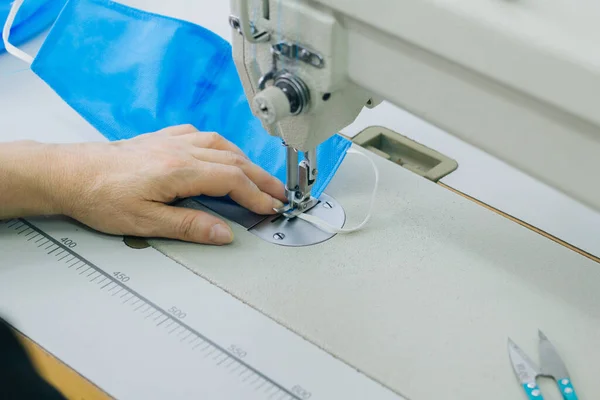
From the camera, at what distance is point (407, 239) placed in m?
1.29

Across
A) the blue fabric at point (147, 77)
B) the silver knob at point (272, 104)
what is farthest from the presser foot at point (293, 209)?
the silver knob at point (272, 104)

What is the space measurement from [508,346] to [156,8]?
1.39 m

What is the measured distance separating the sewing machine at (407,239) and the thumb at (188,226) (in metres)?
0.02

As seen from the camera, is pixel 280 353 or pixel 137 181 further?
pixel 137 181

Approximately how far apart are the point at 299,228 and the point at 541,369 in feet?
1.57

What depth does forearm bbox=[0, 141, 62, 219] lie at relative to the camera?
1.25 metres

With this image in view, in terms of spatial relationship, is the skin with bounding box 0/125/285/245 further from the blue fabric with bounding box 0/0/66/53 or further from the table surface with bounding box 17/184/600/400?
the blue fabric with bounding box 0/0/66/53

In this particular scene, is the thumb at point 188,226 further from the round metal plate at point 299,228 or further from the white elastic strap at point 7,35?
the white elastic strap at point 7,35

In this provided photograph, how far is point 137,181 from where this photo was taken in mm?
1249

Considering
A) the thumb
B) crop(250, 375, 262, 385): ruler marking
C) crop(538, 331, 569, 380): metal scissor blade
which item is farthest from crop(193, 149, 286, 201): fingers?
crop(538, 331, 569, 380): metal scissor blade

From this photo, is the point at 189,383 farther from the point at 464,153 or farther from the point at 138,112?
the point at 464,153

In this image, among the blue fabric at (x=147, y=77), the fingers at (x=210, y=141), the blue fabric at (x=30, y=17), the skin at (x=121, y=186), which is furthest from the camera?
the blue fabric at (x=30, y=17)

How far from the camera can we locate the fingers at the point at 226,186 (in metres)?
1.28

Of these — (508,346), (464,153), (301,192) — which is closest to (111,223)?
(301,192)
